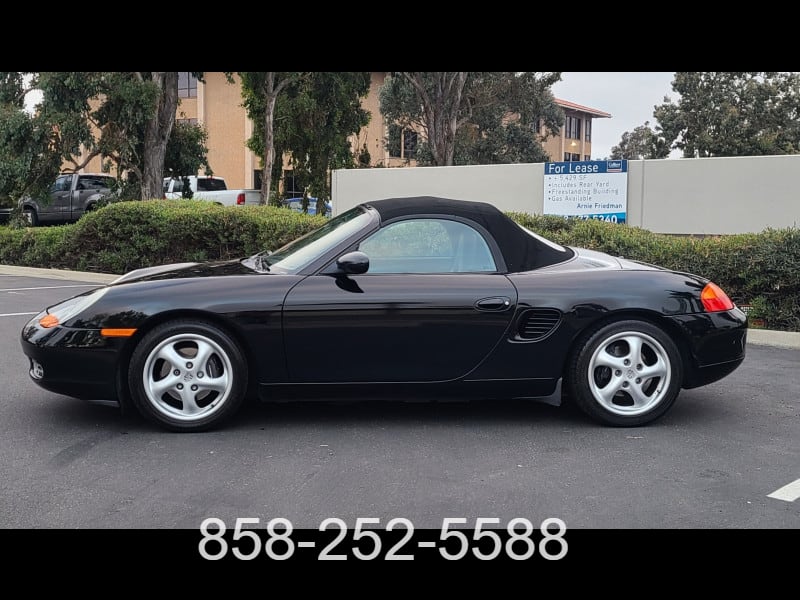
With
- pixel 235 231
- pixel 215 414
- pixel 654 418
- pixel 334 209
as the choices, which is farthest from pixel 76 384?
pixel 334 209

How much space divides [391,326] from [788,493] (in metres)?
2.26

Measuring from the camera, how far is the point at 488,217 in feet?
18.1

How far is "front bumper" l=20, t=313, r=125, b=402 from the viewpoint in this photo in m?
5.07

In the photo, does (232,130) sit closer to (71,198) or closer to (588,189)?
(71,198)

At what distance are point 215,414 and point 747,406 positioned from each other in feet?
11.6

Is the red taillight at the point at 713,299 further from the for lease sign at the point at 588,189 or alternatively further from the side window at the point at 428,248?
the for lease sign at the point at 588,189

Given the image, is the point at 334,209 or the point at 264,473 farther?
the point at 334,209

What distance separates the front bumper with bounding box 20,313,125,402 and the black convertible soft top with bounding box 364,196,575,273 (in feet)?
5.93

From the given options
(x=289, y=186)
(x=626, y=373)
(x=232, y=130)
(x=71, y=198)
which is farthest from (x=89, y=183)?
(x=626, y=373)

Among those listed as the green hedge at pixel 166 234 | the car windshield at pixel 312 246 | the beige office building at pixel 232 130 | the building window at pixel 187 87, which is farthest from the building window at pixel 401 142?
the car windshield at pixel 312 246

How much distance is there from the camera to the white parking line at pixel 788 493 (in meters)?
4.14

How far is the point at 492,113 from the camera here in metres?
42.8
